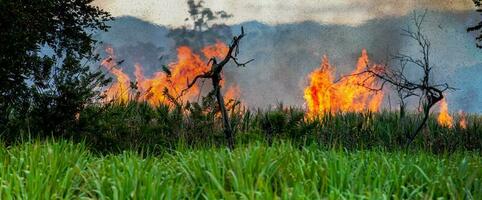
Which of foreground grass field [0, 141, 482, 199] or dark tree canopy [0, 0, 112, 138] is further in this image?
dark tree canopy [0, 0, 112, 138]

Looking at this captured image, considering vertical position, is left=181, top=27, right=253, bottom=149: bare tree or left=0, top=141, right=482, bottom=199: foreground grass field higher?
left=181, top=27, right=253, bottom=149: bare tree

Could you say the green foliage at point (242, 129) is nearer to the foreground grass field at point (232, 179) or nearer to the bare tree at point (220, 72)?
the bare tree at point (220, 72)

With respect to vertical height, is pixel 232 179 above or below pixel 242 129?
below

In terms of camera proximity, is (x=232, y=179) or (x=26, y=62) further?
(x=26, y=62)

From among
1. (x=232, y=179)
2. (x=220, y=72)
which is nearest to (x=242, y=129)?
(x=220, y=72)

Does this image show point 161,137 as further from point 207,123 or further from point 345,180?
point 345,180

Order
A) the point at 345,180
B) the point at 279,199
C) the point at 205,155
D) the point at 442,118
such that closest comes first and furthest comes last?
1. the point at 279,199
2. the point at 345,180
3. the point at 205,155
4. the point at 442,118

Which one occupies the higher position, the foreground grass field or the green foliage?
the green foliage

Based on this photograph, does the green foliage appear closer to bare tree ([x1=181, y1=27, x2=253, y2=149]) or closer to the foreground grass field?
bare tree ([x1=181, y1=27, x2=253, y2=149])

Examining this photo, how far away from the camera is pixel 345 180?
7047 millimetres

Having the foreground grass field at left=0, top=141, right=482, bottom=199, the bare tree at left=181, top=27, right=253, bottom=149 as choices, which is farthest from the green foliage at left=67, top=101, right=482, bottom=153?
the foreground grass field at left=0, top=141, right=482, bottom=199

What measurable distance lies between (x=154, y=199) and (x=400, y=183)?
113 inches

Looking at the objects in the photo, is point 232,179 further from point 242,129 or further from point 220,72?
point 242,129

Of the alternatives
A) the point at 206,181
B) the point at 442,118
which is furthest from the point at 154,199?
the point at 442,118
